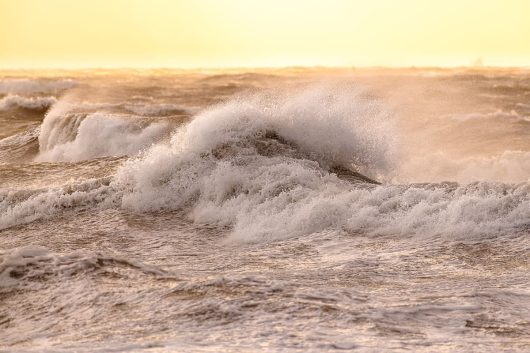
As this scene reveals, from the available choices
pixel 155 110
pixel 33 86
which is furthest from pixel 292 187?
pixel 33 86

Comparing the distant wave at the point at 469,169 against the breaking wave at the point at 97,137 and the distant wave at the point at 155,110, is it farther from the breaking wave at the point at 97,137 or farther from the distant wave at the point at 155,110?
the distant wave at the point at 155,110

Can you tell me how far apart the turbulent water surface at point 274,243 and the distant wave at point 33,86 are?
3657 cm

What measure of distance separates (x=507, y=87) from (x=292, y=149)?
29.7 m

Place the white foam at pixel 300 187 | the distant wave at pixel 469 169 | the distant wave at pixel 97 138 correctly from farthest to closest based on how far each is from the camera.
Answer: the distant wave at pixel 97 138
the distant wave at pixel 469 169
the white foam at pixel 300 187

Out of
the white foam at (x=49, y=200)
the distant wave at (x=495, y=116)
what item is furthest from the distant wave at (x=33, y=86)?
the white foam at (x=49, y=200)

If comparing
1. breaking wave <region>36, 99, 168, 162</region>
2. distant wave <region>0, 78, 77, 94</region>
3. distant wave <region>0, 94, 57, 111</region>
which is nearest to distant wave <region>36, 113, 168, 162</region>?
breaking wave <region>36, 99, 168, 162</region>

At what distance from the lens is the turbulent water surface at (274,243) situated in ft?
19.3

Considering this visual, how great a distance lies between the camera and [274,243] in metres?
9.03

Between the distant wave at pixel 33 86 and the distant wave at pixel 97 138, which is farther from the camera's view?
the distant wave at pixel 33 86

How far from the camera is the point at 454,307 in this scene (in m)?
6.31

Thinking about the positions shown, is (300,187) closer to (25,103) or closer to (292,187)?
(292,187)

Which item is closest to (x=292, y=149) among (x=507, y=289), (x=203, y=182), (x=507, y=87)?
(x=203, y=182)

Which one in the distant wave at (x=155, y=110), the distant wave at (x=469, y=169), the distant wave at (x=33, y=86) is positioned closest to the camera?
the distant wave at (x=469, y=169)

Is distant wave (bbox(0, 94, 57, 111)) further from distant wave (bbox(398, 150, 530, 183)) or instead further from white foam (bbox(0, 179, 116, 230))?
white foam (bbox(0, 179, 116, 230))
